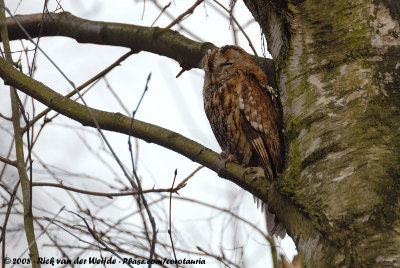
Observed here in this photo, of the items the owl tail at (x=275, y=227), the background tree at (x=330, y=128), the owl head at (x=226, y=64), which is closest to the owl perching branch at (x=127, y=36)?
the owl head at (x=226, y=64)

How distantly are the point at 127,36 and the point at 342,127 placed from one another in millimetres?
1736

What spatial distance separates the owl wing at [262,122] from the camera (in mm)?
2900

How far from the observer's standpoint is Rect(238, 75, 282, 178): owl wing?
290cm

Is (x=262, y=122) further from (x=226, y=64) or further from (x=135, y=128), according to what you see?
(x=135, y=128)

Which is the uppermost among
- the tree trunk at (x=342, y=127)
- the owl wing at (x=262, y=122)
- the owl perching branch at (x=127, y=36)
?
the owl perching branch at (x=127, y=36)

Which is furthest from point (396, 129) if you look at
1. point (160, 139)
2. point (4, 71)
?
point (4, 71)

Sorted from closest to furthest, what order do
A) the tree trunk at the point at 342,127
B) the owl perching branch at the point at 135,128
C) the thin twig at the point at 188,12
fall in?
the tree trunk at the point at 342,127
the owl perching branch at the point at 135,128
the thin twig at the point at 188,12

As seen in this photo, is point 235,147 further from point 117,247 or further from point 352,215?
point 352,215

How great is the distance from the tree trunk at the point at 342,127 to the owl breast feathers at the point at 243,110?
22.2 inches

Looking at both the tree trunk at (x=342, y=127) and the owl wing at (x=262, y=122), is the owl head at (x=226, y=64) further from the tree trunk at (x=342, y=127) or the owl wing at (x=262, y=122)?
the tree trunk at (x=342, y=127)

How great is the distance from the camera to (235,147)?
3215mm

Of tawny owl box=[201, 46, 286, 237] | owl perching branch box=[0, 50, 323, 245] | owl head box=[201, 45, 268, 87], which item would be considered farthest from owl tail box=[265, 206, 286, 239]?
owl head box=[201, 45, 268, 87]

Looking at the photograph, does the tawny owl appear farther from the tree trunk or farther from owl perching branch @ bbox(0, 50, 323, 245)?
owl perching branch @ bbox(0, 50, 323, 245)

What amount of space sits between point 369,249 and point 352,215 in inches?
5.5
